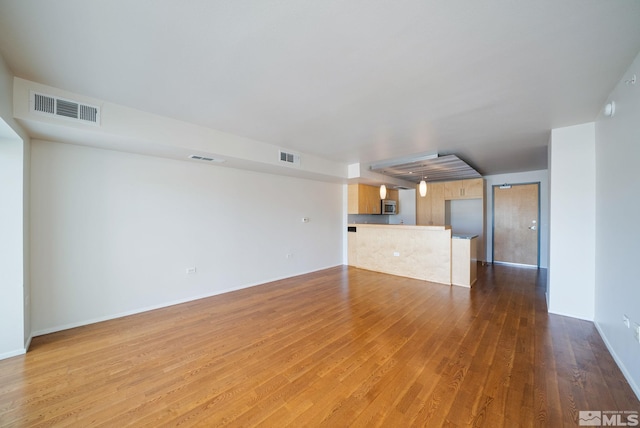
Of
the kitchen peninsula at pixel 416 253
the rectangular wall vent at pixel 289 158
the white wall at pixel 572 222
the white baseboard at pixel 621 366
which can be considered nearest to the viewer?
the white baseboard at pixel 621 366

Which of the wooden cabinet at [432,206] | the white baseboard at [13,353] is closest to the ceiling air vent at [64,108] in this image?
the white baseboard at [13,353]

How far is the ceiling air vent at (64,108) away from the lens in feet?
7.81

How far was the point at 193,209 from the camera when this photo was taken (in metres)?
4.12

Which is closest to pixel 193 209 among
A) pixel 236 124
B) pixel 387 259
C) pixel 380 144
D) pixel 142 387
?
pixel 236 124

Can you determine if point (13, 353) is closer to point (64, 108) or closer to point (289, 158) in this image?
point (64, 108)

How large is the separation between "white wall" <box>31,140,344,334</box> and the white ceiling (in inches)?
45.9

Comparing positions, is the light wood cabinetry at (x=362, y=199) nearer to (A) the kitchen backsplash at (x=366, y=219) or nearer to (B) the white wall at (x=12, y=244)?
(A) the kitchen backsplash at (x=366, y=219)

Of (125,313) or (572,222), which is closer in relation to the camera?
(572,222)

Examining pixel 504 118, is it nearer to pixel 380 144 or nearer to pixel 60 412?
pixel 380 144

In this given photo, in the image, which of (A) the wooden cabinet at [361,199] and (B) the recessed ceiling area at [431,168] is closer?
(B) the recessed ceiling area at [431,168]

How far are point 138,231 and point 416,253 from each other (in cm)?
525

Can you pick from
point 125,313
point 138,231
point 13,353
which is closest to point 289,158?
point 138,231

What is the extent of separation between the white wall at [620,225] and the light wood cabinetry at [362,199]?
4.49 meters

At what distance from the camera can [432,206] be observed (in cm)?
776
